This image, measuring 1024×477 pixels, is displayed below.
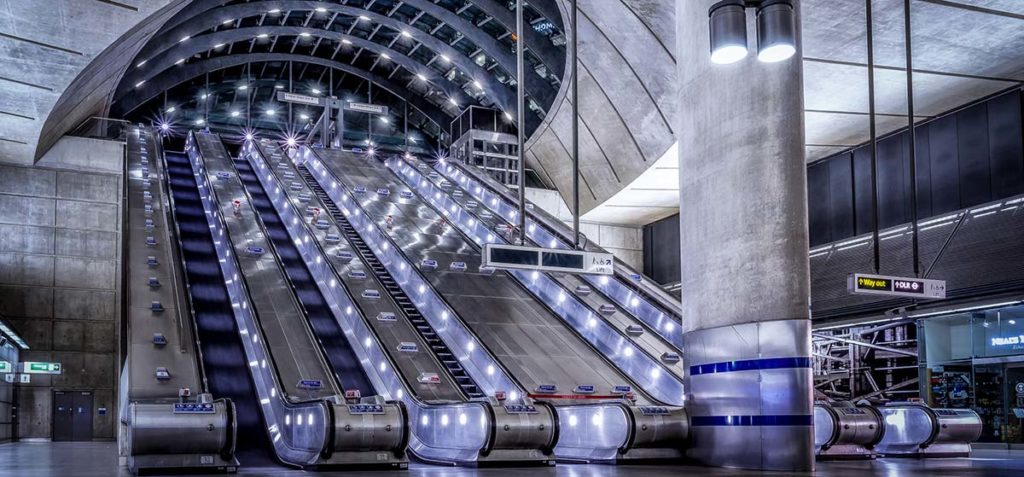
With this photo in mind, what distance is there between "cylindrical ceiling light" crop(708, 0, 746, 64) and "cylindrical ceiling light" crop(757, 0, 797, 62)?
0.18 m

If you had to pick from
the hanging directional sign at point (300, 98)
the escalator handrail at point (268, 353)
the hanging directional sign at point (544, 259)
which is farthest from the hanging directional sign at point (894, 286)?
the hanging directional sign at point (300, 98)

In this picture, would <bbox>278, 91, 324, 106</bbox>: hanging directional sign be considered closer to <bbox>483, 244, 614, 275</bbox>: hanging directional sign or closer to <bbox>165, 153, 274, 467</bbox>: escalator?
<bbox>165, 153, 274, 467</bbox>: escalator

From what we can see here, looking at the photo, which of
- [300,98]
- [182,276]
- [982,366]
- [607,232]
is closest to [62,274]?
[182,276]

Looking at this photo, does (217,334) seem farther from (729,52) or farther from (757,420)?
(729,52)

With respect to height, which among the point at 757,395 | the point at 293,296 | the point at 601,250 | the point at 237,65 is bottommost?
the point at 757,395

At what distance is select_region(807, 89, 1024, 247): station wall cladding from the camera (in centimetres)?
2007

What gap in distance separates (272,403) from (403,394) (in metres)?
2.04

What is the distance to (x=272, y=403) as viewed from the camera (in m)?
14.6

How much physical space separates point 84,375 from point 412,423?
16.7 metres

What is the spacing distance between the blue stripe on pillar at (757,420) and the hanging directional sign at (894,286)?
249 centimetres

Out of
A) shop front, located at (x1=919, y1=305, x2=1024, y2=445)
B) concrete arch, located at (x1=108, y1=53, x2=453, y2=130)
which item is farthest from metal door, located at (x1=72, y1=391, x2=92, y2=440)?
shop front, located at (x1=919, y1=305, x2=1024, y2=445)

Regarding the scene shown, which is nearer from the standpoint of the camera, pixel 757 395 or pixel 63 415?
pixel 757 395

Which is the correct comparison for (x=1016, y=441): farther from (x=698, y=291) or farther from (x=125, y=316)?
(x=125, y=316)

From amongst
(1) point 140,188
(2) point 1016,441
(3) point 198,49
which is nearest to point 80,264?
(1) point 140,188
